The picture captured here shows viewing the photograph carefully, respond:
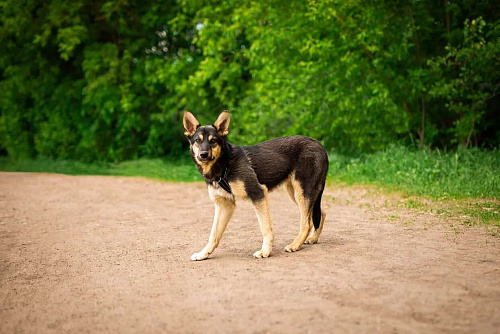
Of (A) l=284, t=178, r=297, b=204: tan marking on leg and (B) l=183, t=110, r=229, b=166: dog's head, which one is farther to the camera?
(A) l=284, t=178, r=297, b=204: tan marking on leg

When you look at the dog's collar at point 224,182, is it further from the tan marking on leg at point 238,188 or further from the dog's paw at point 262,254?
the dog's paw at point 262,254

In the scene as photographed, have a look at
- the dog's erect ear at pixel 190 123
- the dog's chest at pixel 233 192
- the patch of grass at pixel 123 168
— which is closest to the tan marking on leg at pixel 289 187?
the dog's chest at pixel 233 192

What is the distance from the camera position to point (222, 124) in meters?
6.53

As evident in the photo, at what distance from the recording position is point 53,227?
29.1ft

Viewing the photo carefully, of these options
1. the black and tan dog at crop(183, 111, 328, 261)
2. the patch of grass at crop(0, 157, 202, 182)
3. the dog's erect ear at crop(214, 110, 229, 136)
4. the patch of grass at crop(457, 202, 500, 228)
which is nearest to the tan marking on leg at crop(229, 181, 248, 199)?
the black and tan dog at crop(183, 111, 328, 261)

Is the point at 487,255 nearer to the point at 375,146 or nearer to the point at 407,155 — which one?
the point at 407,155

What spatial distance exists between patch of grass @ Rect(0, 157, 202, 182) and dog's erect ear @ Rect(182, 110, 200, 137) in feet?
30.0

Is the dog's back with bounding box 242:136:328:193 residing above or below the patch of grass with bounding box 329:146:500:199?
above

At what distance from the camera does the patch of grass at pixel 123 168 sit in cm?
1706

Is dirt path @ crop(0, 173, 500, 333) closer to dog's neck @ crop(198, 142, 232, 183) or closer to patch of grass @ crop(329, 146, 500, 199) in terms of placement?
dog's neck @ crop(198, 142, 232, 183)

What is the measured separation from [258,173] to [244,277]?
1.54 meters

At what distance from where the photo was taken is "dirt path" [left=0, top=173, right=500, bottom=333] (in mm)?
4293

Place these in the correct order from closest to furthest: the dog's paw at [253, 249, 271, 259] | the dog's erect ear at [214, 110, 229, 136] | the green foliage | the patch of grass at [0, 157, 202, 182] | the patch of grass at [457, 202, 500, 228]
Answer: the dog's paw at [253, 249, 271, 259] → the dog's erect ear at [214, 110, 229, 136] → the patch of grass at [457, 202, 500, 228] → the green foliage → the patch of grass at [0, 157, 202, 182]

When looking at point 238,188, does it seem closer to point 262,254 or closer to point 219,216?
point 219,216
